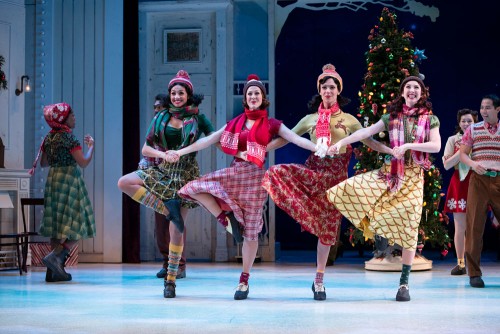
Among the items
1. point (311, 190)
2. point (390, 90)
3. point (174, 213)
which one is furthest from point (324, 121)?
point (390, 90)

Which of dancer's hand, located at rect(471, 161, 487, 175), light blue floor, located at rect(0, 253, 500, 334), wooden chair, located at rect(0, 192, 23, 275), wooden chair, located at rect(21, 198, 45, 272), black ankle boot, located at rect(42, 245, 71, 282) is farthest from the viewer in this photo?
wooden chair, located at rect(21, 198, 45, 272)

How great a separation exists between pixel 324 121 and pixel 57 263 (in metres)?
2.75

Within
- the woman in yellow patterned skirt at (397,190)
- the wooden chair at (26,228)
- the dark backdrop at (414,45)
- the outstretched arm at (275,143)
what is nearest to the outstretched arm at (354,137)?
the woman in yellow patterned skirt at (397,190)

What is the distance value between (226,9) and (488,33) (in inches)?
149

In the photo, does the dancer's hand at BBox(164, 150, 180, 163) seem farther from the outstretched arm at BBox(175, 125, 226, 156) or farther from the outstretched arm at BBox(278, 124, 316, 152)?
the outstretched arm at BBox(278, 124, 316, 152)

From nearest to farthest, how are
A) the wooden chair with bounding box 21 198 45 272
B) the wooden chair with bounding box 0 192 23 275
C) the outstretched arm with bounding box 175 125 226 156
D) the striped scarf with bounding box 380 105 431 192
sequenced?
the striped scarf with bounding box 380 105 431 192 < the outstretched arm with bounding box 175 125 226 156 < the wooden chair with bounding box 0 192 23 275 < the wooden chair with bounding box 21 198 45 272

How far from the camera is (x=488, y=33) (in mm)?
10703

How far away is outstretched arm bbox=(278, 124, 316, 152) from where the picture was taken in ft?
16.8

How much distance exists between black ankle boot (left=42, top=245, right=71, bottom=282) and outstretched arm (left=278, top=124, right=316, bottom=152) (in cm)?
245

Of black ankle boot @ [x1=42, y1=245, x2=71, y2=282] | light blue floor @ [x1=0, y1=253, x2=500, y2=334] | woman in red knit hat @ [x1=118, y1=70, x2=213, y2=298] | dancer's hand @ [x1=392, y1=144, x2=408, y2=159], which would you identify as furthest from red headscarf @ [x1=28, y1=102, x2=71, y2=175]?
dancer's hand @ [x1=392, y1=144, x2=408, y2=159]

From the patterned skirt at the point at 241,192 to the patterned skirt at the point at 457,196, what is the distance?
2.64 m

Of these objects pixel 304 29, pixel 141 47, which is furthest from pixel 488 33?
pixel 141 47

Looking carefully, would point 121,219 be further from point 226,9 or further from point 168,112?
point 168,112

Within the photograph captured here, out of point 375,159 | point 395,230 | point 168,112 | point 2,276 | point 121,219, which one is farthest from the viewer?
point 121,219
